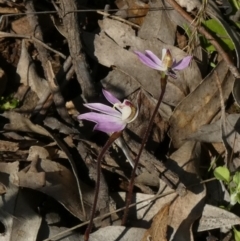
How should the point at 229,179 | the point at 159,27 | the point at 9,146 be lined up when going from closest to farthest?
the point at 229,179 < the point at 9,146 < the point at 159,27

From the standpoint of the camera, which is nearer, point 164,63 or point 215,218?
point 164,63

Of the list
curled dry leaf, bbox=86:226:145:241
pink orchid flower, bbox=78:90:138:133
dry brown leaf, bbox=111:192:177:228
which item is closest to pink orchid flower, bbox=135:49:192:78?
pink orchid flower, bbox=78:90:138:133

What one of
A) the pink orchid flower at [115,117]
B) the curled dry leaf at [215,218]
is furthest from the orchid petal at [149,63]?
the curled dry leaf at [215,218]

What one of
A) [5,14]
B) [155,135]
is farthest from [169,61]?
[5,14]

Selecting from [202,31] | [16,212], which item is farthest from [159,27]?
[16,212]

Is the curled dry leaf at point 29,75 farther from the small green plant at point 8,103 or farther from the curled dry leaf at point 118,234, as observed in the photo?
the curled dry leaf at point 118,234

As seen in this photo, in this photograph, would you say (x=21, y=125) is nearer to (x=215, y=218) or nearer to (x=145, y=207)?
(x=145, y=207)

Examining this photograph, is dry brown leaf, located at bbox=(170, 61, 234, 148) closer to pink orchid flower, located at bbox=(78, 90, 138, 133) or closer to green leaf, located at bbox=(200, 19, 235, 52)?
green leaf, located at bbox=(200, 19, 235, 52)
